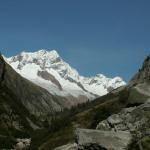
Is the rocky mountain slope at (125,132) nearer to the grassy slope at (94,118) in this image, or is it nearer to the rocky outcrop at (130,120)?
the rocky outcrop at (130,120)

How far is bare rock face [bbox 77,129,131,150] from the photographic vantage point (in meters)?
22.4

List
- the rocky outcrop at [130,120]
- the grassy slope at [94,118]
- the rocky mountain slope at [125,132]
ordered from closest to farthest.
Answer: the rocky mountain slope at [125,132], the rocky outcrop at [130,120], the grassy slope at [94,118]

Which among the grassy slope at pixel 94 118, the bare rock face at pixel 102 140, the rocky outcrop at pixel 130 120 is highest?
the grassy slope at pixel 94 118

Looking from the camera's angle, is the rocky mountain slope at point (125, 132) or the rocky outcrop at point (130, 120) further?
the rocky outcrop at point (130, 120)

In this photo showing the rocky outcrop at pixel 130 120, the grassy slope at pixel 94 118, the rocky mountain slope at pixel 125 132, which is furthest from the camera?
the grassy slope at pixel 94 118

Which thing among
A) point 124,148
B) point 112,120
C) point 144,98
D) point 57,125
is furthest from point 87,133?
point 57,125

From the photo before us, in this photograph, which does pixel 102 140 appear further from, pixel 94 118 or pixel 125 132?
pixel 94 118

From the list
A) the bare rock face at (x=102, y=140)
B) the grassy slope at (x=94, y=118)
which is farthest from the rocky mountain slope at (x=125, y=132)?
the grassy slope at (x=94, y=118)

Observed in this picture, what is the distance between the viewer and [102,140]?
22.7m

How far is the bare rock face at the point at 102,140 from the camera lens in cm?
2239

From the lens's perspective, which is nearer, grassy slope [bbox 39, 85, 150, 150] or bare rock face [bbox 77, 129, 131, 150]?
bare rock face [bbox 77, 129, 131, 150]

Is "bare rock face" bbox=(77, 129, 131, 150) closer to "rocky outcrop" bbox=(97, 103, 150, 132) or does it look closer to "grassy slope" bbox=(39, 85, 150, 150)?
"rocky outcrop" bbox=(97, 103, 150, 132)

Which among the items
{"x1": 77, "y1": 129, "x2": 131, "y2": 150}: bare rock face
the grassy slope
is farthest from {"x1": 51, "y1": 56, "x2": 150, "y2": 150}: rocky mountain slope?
the grassy slope

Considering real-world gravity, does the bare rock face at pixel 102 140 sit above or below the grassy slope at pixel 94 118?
below
